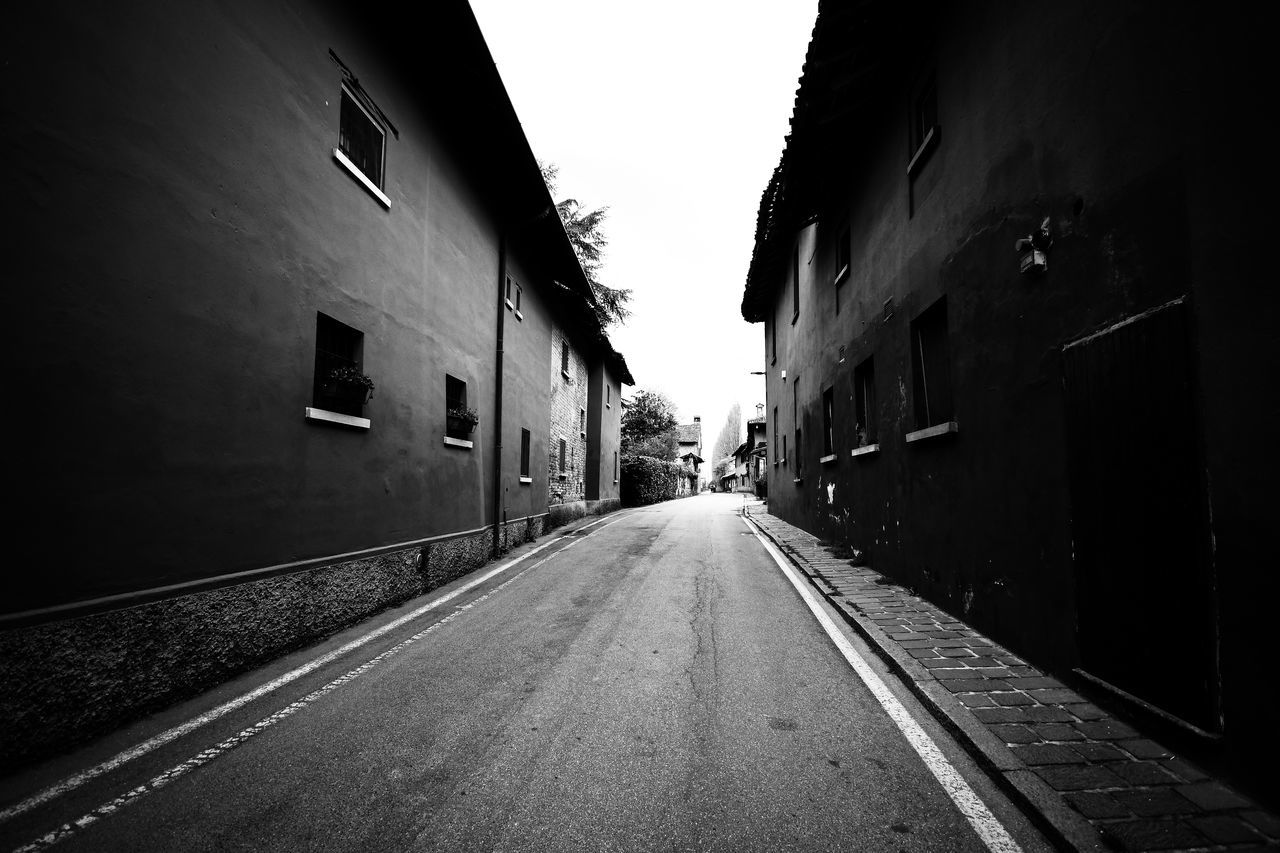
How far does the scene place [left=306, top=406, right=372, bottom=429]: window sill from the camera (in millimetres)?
5266

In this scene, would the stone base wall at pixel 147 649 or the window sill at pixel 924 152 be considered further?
the window sill at pixel 924 152

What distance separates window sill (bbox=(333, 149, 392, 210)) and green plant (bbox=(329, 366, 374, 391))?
2.18 meters

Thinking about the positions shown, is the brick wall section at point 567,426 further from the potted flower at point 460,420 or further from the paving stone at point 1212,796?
the paving stone at point 1212,796

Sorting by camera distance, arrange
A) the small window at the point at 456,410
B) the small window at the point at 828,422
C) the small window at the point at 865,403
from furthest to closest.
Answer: the small window at the point at 828,422 → the small window at the point at 456,410 → the small window at the point at 865,403

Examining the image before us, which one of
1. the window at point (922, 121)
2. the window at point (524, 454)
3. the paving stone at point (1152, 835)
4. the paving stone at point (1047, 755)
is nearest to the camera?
the paving stone at point (1152, 835)

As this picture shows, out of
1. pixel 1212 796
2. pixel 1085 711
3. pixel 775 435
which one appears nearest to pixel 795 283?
pixel 775 435

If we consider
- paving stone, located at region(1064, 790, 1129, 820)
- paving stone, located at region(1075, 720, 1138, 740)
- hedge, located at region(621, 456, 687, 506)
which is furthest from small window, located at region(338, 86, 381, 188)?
hedge, located at region(621, 456, 687, 506)

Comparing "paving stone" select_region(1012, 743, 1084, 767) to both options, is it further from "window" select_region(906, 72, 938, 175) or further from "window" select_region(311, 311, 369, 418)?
"window" select_region(311, 311, 369, 418)

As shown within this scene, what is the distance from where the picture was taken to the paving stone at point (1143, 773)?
2.51 metres

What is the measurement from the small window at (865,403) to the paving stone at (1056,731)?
5.05 meters

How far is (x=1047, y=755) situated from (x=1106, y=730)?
556 mm

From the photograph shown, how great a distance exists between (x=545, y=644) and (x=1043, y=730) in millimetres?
3483

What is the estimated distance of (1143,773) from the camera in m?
2.57

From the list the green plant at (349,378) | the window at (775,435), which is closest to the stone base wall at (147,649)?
the green plant at (349,378)
